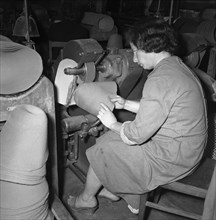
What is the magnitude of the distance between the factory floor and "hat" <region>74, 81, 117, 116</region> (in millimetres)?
790

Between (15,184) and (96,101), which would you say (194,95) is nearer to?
(96,101)

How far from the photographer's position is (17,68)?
3.27 ft

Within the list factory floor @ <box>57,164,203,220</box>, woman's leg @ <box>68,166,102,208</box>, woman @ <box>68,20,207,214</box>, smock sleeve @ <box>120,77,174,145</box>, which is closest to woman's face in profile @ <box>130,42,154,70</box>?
woman @ <box>68,20,207,214</box>

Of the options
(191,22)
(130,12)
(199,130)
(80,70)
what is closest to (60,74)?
(80,70)

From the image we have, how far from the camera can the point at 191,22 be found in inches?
123

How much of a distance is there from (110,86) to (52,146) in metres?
0.47

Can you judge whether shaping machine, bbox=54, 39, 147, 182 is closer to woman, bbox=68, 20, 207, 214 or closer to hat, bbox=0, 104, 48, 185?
woman, bbox=68, 20, 207, 214

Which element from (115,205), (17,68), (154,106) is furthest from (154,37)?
(115,205)

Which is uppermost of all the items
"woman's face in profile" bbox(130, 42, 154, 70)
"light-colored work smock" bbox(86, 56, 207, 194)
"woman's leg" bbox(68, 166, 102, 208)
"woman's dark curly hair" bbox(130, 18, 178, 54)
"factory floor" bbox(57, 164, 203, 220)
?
"woman's dark curly hair" bbox(130, 18, 178, 54)

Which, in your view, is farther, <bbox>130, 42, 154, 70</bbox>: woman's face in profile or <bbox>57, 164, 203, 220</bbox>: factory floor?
<bbox>57, 164, 203, 220</bbox>: factory floor

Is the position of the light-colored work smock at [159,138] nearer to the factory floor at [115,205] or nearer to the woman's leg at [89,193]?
the woman's leg at [89,193]

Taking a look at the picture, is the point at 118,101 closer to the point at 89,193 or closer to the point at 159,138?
the point at 159,138

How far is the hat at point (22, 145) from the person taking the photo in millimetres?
960

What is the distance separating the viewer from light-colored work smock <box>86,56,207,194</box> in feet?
3.92
